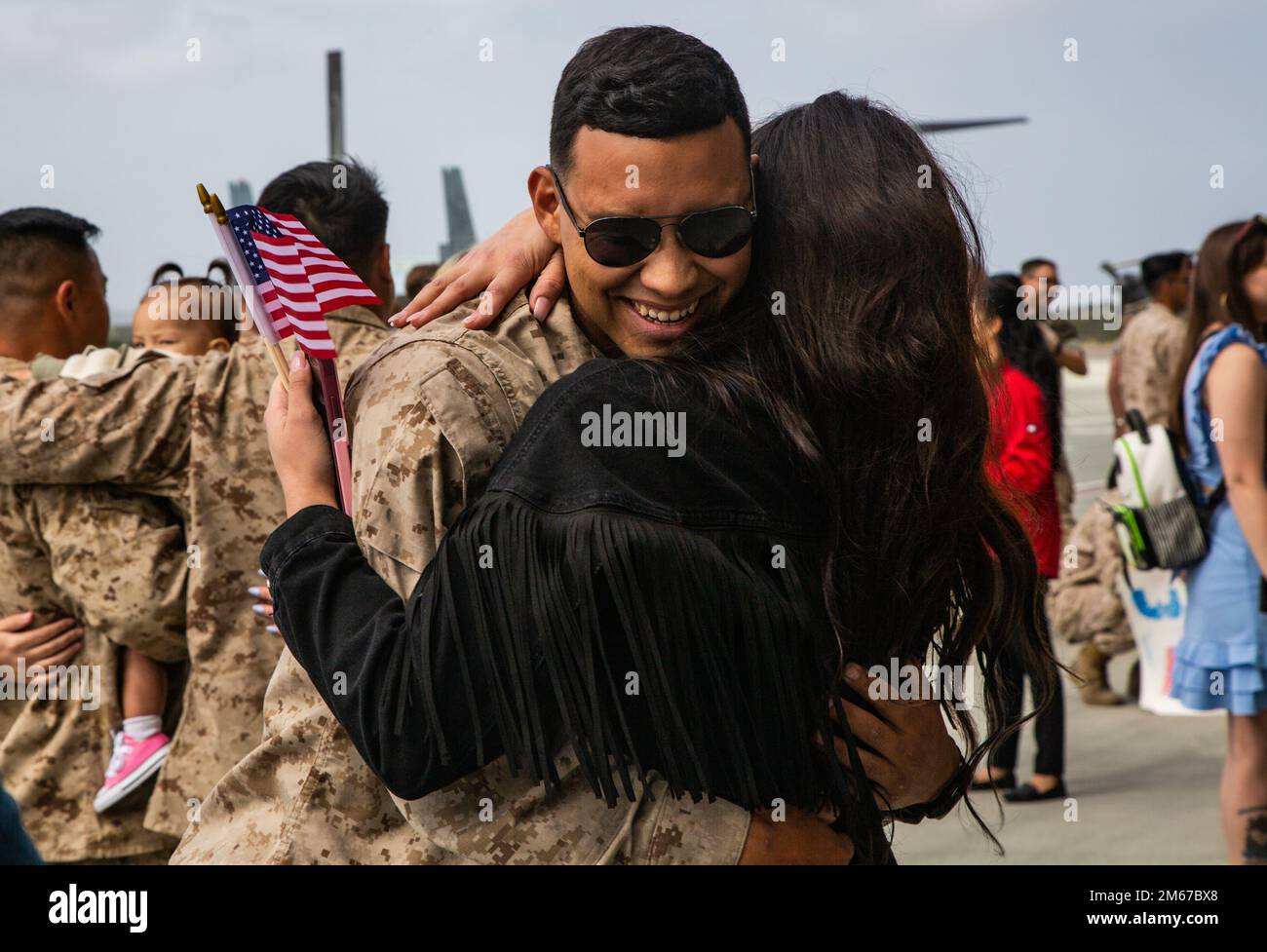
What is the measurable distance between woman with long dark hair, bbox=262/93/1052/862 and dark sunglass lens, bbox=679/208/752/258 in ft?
0.32

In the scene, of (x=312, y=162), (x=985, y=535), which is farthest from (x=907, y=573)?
(x=312, y=162)

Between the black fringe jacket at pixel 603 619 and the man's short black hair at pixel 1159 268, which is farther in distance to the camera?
the man's short black hair at pixel 1159 268

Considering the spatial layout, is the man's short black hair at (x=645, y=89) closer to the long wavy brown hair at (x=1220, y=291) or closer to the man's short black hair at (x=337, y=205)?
the man's short black hair at (x=337, y=205)

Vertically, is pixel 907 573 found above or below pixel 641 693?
above

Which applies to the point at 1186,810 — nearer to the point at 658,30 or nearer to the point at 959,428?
the point at 959,428

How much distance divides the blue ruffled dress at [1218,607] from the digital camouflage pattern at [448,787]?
116 inches

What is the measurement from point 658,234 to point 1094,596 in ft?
19.9

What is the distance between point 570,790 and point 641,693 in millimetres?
202

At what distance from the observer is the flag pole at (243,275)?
2.08 meters

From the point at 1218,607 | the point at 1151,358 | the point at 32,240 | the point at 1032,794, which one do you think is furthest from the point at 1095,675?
the point at 32,240

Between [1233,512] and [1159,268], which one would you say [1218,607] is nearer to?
[1233,512]

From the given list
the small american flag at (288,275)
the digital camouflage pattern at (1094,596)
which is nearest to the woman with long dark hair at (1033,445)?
the digital camouflage pattern at (1094,596)

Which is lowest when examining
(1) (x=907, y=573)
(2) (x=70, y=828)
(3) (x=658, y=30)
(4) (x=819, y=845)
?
(2) (x=70, y=828)
